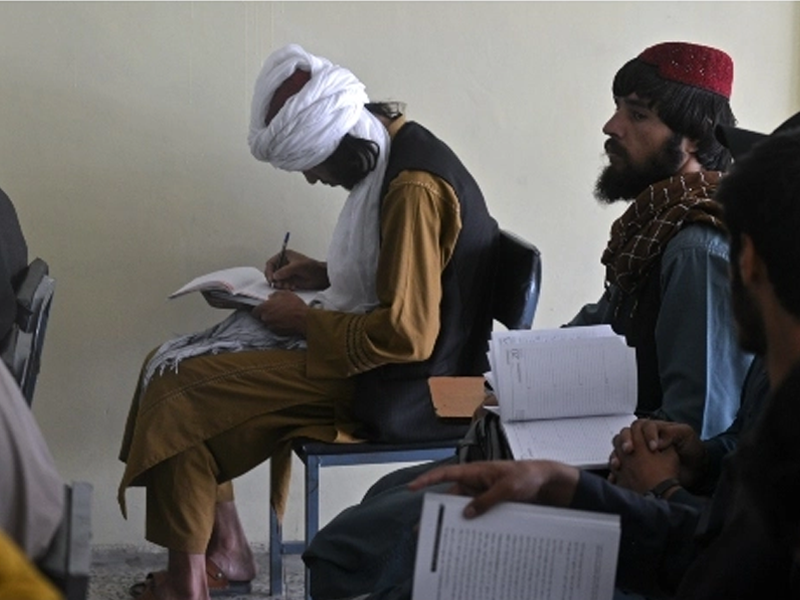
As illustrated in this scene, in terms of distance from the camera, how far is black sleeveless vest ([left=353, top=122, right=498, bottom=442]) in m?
2.98

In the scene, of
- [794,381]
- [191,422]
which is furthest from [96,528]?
[794,381]

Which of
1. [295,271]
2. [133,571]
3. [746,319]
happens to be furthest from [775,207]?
[133,571]

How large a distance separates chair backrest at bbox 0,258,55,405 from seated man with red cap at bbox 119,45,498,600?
413mm

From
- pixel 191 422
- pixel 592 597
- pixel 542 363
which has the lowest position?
pixel 191 422

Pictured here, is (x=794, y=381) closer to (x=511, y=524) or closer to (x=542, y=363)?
(x=511, y=524)

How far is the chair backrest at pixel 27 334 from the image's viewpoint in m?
2.50

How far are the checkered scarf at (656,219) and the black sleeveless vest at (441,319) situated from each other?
1.74ft

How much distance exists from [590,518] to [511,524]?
0.28 feet

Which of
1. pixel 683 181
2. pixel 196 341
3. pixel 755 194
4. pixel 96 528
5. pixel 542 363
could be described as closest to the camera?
pixel 755 194

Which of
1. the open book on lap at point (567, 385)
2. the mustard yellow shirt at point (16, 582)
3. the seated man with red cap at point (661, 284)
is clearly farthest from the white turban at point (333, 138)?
the mustard yellow shirt at point (16, 582)

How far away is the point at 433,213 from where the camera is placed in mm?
2947

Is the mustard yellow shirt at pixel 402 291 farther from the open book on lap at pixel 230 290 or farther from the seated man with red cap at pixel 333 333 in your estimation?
the open book on lap at pixel 230 290

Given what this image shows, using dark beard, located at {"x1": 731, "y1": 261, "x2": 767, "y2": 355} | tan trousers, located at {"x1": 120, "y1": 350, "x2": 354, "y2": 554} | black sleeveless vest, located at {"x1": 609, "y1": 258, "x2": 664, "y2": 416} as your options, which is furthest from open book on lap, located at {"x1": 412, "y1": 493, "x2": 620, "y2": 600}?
tan trousers, located at {"x1": 120, "y1": 350, "x2": 354, "y2": 554}

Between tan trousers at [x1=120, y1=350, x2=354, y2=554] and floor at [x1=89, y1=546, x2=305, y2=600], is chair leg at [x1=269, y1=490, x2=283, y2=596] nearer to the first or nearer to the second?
floor at [x1=89, y1=546, x2=305, y2=600]
